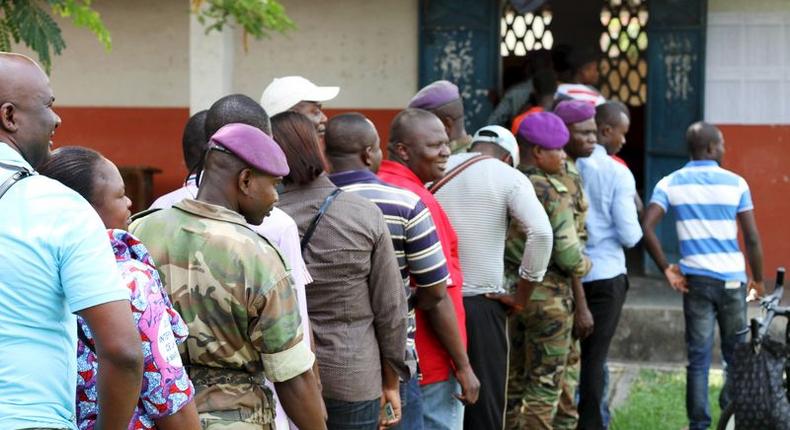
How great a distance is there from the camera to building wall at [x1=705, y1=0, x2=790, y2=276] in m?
10.7

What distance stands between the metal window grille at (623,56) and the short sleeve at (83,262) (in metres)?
10.6

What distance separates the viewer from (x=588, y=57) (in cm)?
1073

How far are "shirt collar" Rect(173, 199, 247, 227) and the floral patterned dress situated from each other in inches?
13.2

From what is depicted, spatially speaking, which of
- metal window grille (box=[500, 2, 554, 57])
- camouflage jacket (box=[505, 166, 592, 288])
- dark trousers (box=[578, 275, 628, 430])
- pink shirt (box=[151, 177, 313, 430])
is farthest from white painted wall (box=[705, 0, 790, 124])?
pink shirt (box=[151, 177, 313, 430])

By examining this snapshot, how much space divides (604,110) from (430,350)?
303 cm

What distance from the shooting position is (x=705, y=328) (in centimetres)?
733

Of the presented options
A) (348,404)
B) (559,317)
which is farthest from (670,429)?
(348,404)

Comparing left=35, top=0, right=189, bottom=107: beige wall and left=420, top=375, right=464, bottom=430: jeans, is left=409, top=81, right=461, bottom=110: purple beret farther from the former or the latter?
left=35, top=0, right=189, bottom=107: beige wall

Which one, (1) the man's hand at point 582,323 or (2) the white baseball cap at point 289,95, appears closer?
(2) the white baseball cap at point 289,95

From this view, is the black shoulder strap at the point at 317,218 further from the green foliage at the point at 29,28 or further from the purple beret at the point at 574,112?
the purple beret at the point at 574,112

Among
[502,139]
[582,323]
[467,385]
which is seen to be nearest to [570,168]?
[502,139]

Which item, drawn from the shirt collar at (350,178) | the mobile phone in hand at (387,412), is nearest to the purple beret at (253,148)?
the shirt collar at (350,178)

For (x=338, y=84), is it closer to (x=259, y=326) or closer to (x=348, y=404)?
(x=348, y=404)

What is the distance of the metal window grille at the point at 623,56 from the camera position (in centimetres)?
1308
